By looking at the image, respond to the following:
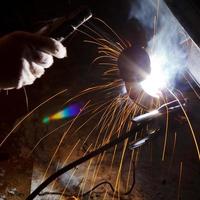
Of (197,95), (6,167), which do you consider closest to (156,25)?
(197,95)

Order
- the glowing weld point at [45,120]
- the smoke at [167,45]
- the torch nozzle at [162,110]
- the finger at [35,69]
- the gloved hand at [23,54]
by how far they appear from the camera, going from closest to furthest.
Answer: the gloved hand at [23,54], the finger at [35,69], the torch nozzle at [162,110], the smoke at [167,45], the glowing weld point at [45,120]

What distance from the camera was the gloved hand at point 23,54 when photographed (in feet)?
6.95

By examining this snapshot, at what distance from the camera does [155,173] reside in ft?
12.6

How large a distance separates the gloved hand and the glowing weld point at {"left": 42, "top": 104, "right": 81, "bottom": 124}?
2.08m

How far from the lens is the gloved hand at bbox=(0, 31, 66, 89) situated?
6.95 feet

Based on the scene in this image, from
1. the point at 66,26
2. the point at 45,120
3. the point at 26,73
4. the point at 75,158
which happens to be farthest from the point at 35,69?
the point at 45,120

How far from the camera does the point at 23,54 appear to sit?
6.98 feet

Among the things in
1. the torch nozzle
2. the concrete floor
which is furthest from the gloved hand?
the concrete floor

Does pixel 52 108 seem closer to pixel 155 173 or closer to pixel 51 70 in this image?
pixel 51 70

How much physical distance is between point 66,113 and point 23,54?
2.32m

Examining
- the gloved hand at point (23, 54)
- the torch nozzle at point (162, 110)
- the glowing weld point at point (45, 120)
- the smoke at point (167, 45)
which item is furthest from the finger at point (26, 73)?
the glowing weld point at point (45, 120)

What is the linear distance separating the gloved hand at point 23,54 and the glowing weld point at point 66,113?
208 cm

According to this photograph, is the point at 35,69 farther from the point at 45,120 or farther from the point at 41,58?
the point at 45,120

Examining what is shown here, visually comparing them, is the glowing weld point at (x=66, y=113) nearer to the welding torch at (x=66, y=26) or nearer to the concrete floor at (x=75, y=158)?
the concrete floor at (x=75, y=158)
